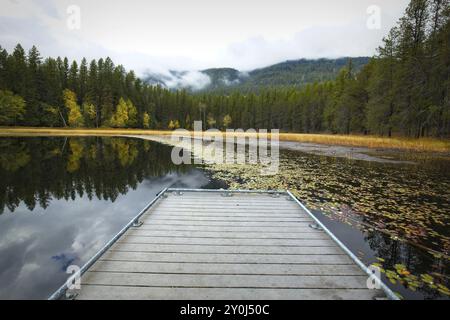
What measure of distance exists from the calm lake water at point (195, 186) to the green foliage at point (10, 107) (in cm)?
4611

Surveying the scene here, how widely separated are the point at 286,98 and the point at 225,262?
89.5m

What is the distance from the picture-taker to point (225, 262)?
13.0 ft

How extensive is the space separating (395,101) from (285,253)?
3567 cm

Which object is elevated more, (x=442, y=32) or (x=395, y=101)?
(x=442, y=32)

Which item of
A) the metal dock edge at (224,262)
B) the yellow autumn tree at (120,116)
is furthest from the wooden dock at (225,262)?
the yellow autumn tree at (120,116)

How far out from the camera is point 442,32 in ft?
84.0

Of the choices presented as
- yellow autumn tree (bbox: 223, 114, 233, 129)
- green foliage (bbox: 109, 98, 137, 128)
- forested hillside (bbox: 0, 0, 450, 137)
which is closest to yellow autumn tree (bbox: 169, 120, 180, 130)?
forested hillside (bbox: 0, 0, 450, 137)

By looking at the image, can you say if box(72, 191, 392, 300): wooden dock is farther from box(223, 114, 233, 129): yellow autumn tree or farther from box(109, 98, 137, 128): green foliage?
box(223, 114, 233, 129): yellow autumn tree

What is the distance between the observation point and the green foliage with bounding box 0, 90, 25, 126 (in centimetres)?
4897

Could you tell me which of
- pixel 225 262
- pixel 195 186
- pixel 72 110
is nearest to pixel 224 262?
pixel 225 262

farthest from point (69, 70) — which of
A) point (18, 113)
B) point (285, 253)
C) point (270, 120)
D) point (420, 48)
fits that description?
point (285, 253)

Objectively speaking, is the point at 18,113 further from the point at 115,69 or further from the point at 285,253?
the point at 285,253

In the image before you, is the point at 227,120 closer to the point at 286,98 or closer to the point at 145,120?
the point at 286,98

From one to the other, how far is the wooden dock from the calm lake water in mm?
1194
